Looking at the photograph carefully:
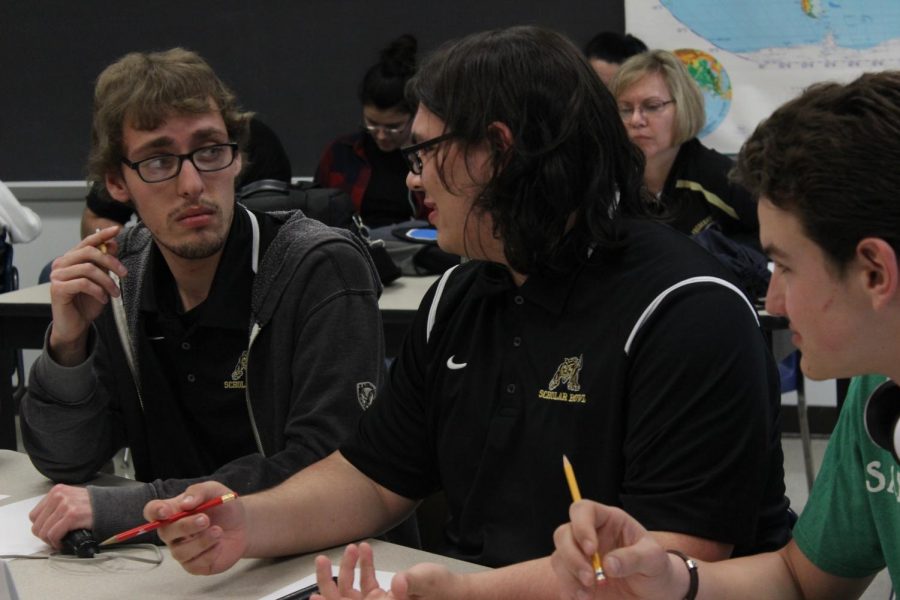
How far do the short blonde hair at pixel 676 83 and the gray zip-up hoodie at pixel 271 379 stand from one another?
2.24 m

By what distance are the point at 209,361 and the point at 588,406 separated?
0.84 metres

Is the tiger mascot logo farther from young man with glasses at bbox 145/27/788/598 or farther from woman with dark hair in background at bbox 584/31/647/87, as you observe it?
woman with dark hair in background at bbox 584/31/647/87

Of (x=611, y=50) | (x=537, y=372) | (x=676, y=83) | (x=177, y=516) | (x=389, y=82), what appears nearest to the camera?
(x=177, y=516)

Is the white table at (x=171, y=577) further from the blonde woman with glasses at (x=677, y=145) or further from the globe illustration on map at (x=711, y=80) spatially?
the globe illustration on map at (x=711, y=80)

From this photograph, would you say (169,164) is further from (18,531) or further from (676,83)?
(676,83)

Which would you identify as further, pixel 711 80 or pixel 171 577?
pixel 711 80

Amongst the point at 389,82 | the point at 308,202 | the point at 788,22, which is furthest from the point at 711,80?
the point at 308,202

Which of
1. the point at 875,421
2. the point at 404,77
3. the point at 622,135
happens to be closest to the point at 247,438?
the point at 622,135

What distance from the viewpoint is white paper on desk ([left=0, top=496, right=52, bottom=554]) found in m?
1.60

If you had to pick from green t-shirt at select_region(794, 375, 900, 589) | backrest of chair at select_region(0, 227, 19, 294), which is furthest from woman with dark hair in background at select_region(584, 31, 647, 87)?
green t-shirt at select_region(794, 375, 900, 589)

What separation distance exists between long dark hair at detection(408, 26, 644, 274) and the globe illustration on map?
3167mm

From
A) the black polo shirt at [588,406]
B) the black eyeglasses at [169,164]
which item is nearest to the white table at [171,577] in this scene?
the black polo shirt at [588,406]

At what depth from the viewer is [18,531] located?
5.49 feet

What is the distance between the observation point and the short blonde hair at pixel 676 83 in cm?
403
